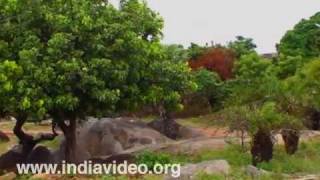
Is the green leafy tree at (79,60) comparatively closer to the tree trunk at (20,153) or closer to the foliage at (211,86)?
the tree trunk at (20,153)

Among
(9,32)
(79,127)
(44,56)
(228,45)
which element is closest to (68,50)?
(44,56)

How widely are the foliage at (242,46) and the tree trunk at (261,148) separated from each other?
74.5ft

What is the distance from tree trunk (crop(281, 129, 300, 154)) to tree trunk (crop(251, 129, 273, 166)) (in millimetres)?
1007

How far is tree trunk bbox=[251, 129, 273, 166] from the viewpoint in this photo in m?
17.3

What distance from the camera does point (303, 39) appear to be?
36.5 m

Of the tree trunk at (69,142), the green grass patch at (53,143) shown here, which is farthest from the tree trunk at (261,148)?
the green grass patch at (53,143)

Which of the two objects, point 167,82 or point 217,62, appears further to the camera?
point 217,62

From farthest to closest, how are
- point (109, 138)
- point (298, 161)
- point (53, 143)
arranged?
point (53, 143) < point (109, 138) < point (298, 161)

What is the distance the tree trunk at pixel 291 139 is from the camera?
18.3 m

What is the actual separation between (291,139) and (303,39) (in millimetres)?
18734

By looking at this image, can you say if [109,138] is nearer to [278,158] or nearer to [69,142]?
[69,142]

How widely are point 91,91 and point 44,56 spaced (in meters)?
1.44

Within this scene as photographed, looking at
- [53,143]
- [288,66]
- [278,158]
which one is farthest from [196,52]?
[278,158]

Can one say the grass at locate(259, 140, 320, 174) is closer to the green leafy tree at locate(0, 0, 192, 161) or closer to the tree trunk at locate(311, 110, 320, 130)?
the green leafy tree at locate(0, 0, 192, 161)
